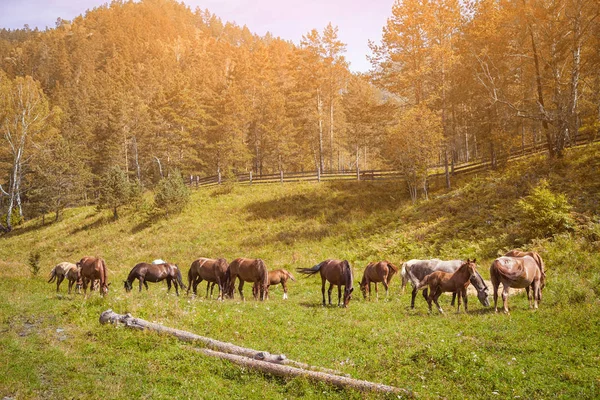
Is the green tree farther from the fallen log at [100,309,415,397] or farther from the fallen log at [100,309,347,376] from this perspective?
the fallen log at [100,309,415,397]

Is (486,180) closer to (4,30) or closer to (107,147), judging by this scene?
(107,147)

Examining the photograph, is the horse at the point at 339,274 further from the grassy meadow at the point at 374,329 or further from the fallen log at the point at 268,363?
the fallen log at the point at 268,363

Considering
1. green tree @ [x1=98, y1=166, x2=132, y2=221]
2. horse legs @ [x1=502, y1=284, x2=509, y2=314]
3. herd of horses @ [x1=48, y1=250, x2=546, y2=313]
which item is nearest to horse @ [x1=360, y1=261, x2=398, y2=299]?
herd of horses @ [x1=48, y1=250, x2=546, y2=313]

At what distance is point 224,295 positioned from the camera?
54.0 feet

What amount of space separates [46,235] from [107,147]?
61.1 feet

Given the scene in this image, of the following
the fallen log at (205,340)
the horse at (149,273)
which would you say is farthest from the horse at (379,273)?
the horse at (149,273)

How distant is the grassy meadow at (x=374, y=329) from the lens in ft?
25.6

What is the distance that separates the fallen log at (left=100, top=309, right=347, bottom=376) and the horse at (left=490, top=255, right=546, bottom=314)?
6.46m

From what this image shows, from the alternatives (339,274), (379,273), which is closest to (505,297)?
(379,273)

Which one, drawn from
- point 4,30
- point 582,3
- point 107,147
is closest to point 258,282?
point 582,3

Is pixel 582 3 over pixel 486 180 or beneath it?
over

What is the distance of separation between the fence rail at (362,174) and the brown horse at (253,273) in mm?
22498

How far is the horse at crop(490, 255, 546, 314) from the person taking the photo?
11438mm

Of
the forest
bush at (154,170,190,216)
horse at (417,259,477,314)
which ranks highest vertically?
the forest
